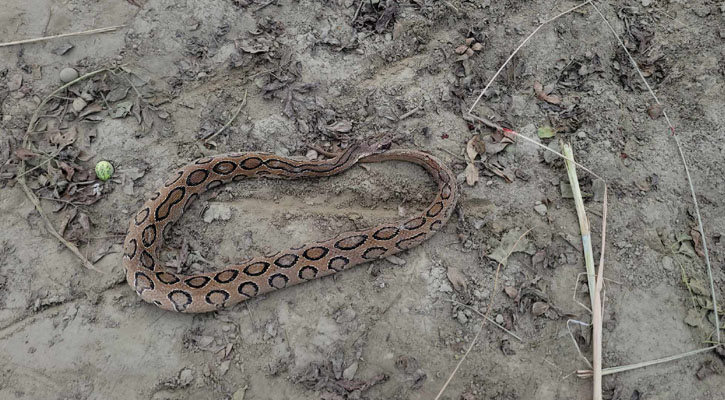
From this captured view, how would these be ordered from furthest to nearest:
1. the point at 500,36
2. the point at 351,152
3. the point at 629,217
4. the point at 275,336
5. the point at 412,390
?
1. the point at 500,36
2. the point at 351,152
3. the point at 629,217
4. the point at 275,336
5. the point at 412,390

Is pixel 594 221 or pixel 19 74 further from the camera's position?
pixel 19 74

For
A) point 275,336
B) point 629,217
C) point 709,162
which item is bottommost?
point 275,336

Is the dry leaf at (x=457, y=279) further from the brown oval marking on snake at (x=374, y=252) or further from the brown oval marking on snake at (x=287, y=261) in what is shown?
the brown oval marking on snake at (x=287, y=261)

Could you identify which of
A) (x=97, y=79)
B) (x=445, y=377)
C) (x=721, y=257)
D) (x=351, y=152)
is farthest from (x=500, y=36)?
(x=97, y=79)

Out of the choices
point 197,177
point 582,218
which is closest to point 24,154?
point 197,177

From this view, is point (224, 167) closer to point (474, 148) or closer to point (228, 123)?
point (228, 123)

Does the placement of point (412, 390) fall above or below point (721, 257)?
below

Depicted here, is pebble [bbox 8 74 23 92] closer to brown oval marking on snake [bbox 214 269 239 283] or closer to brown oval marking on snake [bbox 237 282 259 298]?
brown oval marking on snake [bbox 214 269 239 283]

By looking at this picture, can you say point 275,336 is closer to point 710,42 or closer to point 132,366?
point 132,366
